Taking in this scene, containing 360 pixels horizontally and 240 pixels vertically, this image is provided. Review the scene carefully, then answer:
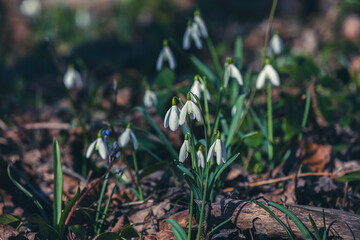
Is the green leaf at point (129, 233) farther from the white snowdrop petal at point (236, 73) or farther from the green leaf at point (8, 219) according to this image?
the white snowdrop petal at point (236, 73)

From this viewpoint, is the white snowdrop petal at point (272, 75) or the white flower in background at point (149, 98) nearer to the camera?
the white snowdrop petal at point (272, 75)

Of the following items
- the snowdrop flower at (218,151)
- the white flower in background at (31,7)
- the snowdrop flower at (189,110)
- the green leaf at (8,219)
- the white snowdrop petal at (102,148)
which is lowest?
the green leaf at (8,219)

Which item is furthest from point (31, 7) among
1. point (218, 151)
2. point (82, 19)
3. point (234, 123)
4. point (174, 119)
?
point (218, 151)

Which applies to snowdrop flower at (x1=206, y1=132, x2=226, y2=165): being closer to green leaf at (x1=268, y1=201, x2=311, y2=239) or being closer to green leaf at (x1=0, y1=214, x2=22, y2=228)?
green leaf at (x1=268, y1=201, x2=311, y2=239)

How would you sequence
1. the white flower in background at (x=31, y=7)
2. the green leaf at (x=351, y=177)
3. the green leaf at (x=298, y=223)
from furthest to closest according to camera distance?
the white flower in background at (x=31, y=7) → the green leaf at (x=351, y=177) → the green leaf at (x=298, y=223)

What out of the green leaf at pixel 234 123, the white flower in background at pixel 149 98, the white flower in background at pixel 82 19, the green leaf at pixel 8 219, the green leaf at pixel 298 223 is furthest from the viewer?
the white flower in background at pixel 82 19

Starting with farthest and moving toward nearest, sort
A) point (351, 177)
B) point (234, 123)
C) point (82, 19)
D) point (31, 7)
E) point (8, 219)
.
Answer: point (82, 19) → point (31, 7) → point (234, 123) → point (351, 177) → point (8, 219)

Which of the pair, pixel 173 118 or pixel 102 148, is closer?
pixel 173 118

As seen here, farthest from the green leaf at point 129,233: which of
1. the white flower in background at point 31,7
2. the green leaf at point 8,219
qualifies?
the white flower in background at point 31,7

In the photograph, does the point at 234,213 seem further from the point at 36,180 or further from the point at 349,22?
the point at 349,22

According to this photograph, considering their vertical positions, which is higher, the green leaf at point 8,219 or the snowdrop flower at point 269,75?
the snowdrop flower at point 269,75

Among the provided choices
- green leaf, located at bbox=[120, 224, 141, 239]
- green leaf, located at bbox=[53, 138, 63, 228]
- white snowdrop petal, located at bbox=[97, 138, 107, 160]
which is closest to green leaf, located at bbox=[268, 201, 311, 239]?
green leaf, located at bbox=[120, 224, 141, 239]

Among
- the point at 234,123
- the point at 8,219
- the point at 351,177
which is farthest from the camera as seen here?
the point at 234,123

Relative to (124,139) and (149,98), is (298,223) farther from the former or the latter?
(149,98)
